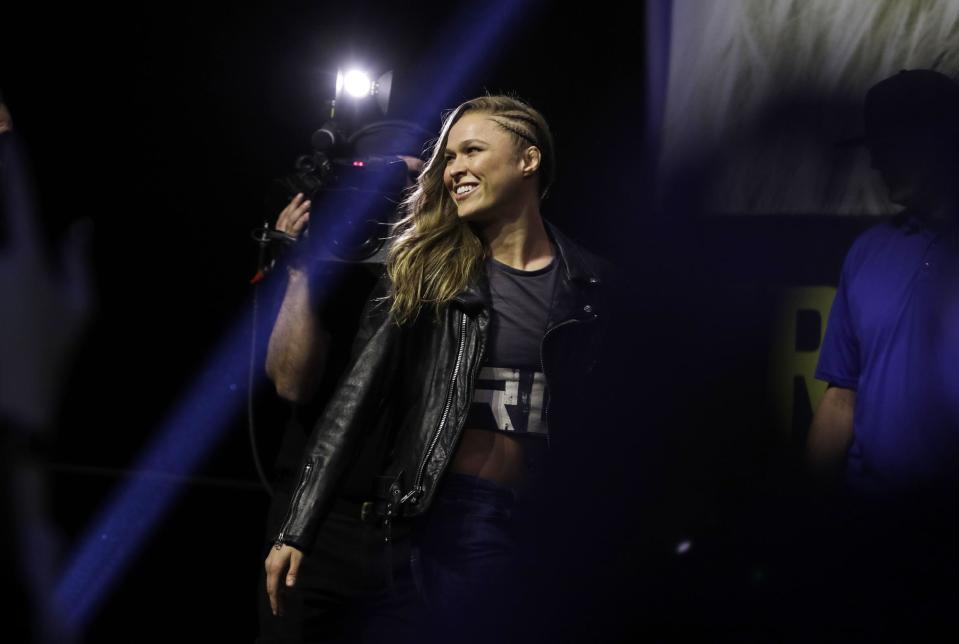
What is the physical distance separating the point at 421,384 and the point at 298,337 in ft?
1.94

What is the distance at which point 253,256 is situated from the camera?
4.52 meters

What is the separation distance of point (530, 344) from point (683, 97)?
98 cm

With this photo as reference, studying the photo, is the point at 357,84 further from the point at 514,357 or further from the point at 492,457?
the point at 492,457

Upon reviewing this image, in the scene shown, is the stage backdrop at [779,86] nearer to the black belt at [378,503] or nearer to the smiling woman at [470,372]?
the smiling woman at [470,372]

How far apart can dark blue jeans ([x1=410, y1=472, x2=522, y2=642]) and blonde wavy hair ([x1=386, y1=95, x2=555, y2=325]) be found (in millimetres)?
398

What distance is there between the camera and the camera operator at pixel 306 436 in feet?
8.38

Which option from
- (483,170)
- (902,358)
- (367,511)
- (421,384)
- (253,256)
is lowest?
(367,511)

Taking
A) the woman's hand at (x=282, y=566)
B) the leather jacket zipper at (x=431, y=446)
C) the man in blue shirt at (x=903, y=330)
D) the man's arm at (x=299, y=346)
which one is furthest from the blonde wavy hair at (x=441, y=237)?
the man in blue shirt at (x=903, y=330)

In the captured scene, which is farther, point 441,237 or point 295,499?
point 441,237

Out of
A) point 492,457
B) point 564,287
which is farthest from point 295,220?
point 492,457

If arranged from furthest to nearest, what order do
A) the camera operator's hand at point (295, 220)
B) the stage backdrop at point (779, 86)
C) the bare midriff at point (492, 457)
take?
the camera operator's hand at point (295, 220) < the stage backdrop at point (779, 86) < the bare midriff at point (492, 457)

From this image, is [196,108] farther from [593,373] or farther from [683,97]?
[593,373]

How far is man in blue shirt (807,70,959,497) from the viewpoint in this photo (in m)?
2.32

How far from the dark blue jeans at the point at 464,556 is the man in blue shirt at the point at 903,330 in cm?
69
